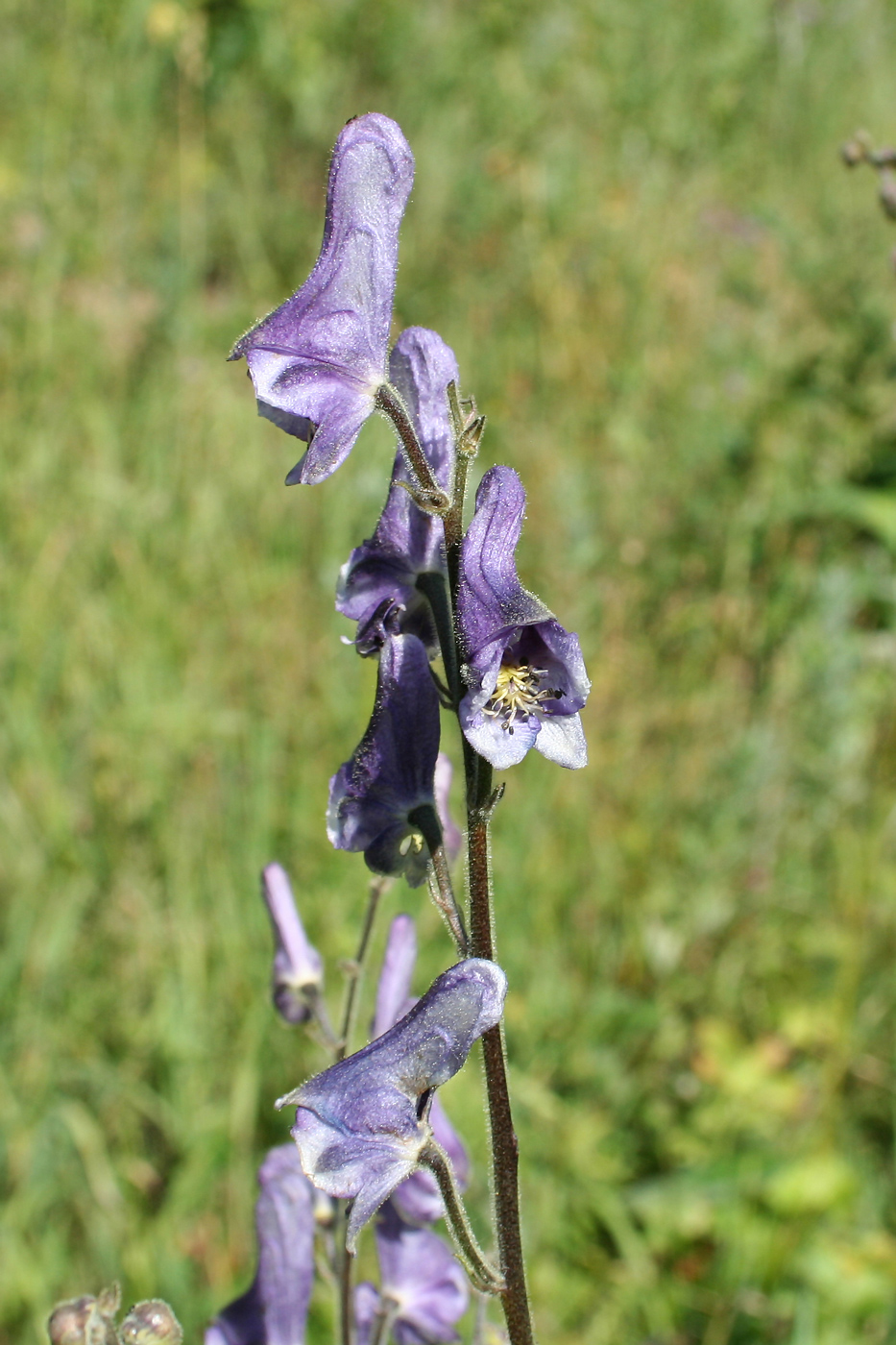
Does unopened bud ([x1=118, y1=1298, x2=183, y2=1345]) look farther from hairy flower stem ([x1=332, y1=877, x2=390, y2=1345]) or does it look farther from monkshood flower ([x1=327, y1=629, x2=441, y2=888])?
monkshood flower ([x1=327, y1=629, x2=441, y2=888])

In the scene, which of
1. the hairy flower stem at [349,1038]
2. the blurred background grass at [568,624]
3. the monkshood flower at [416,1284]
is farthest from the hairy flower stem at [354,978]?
the blurred background grass at [568,624]

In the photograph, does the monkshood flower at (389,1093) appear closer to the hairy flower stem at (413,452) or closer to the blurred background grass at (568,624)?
the hairy flower stem at (413,452)

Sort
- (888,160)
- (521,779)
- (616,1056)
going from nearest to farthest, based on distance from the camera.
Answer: (888,160)
(616,1056)
(521,779)

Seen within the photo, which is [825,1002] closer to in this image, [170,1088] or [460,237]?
[170,1088]

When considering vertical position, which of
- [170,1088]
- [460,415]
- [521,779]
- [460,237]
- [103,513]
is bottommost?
[170,1088]

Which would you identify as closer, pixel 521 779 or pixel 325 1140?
pixel 325 1140

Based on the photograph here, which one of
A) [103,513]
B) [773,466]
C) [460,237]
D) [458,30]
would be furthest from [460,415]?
[458,30]
